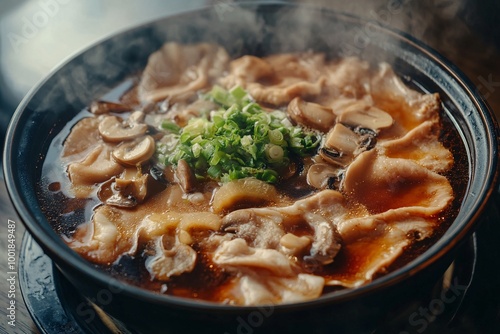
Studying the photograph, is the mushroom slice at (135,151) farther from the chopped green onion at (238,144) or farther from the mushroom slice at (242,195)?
the mushroom slice at (242,195)

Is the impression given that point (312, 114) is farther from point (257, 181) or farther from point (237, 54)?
point (237, 54)

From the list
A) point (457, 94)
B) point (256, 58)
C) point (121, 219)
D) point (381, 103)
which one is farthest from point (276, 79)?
point (121, 219)

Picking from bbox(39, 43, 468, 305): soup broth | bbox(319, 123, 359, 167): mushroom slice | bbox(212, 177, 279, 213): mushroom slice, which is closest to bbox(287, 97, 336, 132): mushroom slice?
bbox(39, 43, 468, 305): soup broth

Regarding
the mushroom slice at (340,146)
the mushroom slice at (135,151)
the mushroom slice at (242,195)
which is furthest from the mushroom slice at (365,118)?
the mushroom slice at (135,151)

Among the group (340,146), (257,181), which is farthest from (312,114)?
(257,181)

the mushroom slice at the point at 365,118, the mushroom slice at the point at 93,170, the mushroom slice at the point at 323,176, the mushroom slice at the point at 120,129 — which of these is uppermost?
the mushroom slice at the point at 365,118

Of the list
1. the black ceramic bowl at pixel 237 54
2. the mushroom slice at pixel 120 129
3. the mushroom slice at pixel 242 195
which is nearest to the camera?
the black ceramic bowl at pixel 237 54
